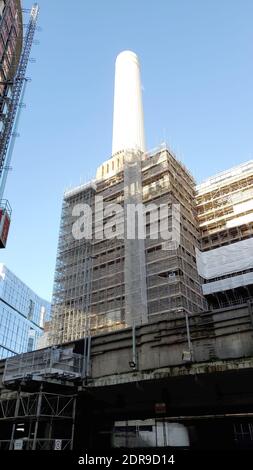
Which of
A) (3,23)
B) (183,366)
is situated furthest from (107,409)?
(3,23)

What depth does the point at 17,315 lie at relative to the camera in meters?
109

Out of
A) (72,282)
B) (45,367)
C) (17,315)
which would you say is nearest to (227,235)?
(72,282)

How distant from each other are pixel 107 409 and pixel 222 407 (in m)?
6.70

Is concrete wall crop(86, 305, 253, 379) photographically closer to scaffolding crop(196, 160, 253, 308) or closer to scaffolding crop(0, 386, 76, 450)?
scaffolding crop(0, 386, 76, 450)

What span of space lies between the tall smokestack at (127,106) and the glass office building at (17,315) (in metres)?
52.0

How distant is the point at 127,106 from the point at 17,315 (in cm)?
6461

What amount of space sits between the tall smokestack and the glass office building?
171ft

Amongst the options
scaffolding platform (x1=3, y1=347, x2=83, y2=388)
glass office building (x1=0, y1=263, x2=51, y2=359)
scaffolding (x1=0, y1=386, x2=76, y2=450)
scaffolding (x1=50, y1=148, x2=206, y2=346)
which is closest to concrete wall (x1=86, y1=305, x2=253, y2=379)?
scaffolding platform (x1=3, y1=347, x2=83, y2=388)

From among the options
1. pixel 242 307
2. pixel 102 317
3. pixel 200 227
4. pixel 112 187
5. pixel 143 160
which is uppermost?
pixel 143 160

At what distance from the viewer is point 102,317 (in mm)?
42625

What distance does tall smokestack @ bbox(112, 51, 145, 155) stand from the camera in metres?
69.7

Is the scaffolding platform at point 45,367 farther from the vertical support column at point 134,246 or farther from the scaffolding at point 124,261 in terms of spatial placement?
the scaffolding at point 124,261

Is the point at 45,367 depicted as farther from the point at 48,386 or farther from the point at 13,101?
the point at 13,101

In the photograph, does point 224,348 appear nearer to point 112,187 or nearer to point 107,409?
point 107,409
